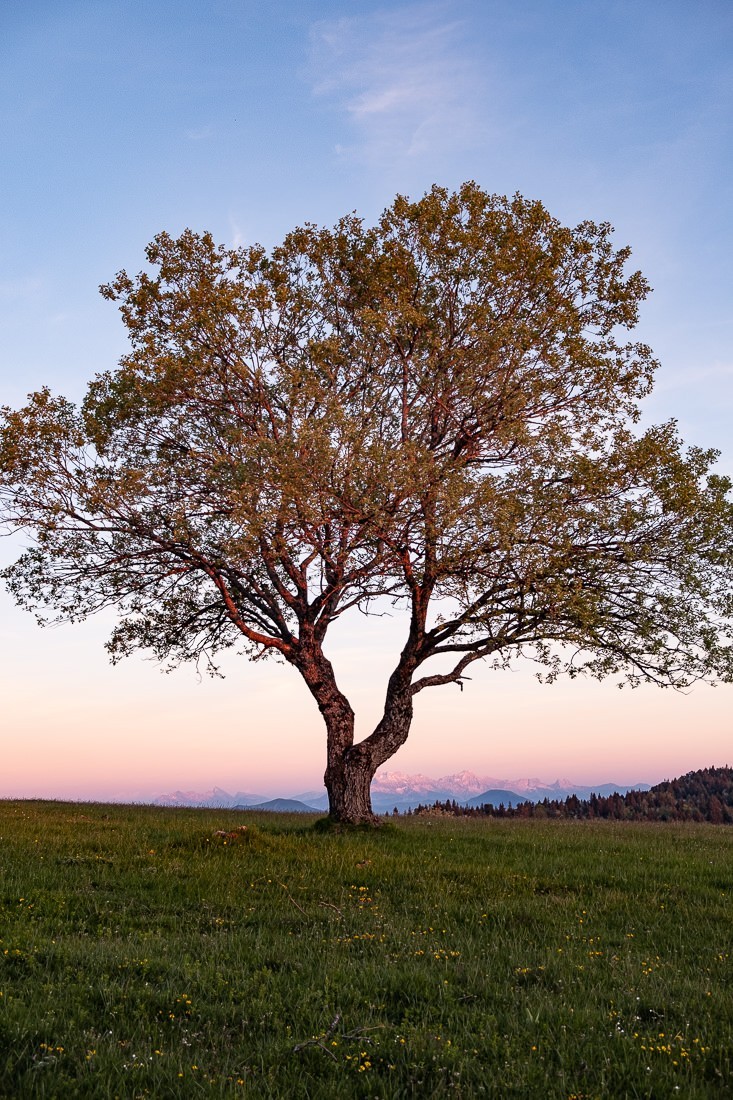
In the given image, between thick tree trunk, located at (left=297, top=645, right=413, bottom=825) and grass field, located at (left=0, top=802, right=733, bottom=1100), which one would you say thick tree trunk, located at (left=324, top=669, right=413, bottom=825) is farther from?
grass field, located at (left=0, top=802, right=733, bottom=1100)

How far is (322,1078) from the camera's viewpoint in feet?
23.8

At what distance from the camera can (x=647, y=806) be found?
3941 cm

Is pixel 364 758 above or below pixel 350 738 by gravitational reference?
below

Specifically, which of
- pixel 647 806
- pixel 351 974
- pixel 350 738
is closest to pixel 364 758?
pixel 350 738

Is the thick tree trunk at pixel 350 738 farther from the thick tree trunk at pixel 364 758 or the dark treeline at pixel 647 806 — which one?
the dark treeline at pixel 647 806

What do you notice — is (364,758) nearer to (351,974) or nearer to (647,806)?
(351,974)

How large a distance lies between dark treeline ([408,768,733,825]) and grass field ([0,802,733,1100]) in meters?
20.0

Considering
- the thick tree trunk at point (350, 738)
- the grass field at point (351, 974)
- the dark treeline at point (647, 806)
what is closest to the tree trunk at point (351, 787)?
the thick tree trunk at point (350, 738)

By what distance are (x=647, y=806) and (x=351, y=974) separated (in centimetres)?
3339

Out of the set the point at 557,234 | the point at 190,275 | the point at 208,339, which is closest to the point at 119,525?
the point at 208,339

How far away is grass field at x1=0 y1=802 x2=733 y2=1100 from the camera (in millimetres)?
7332

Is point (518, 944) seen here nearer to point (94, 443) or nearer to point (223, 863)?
point (223, 863)

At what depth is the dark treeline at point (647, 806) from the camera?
37750 mm

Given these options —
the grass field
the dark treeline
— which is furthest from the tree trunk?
the dark treeline
